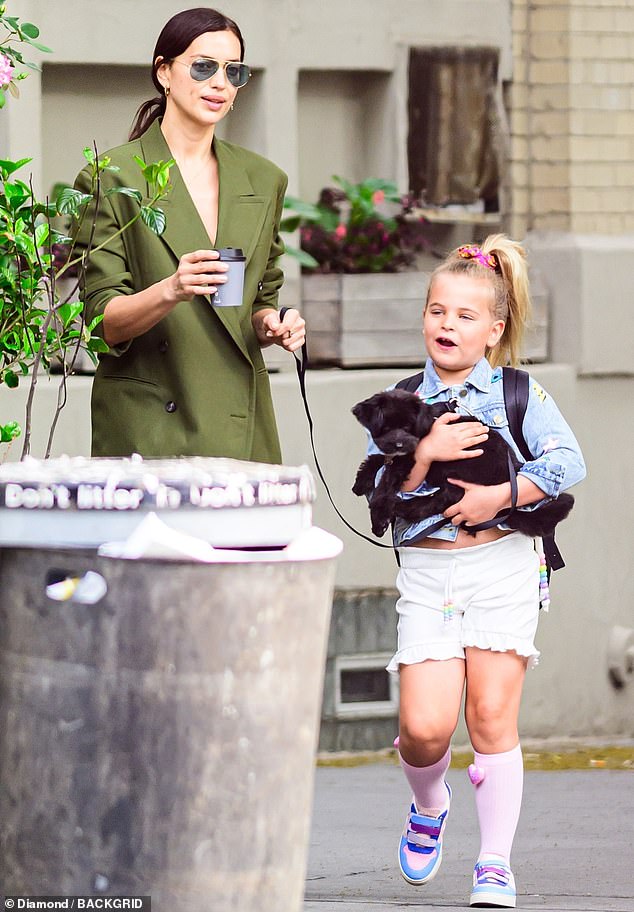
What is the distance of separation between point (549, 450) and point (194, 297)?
89cm

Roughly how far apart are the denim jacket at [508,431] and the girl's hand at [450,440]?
76 mm

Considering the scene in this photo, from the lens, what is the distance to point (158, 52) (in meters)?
4.51

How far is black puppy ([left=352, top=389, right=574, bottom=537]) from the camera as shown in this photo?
442cm

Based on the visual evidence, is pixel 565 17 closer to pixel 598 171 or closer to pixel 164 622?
pixel 598 171

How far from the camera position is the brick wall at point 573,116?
25.9 ft

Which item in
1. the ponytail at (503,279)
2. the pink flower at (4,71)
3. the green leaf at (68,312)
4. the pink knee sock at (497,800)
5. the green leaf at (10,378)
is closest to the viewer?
the pink flower at (4,71)

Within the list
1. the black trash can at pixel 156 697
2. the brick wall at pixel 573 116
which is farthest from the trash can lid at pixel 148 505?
the brick wall at pixel 573 116

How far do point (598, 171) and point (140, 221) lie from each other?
393 centimetres

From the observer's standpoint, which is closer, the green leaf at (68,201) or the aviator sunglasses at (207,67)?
the green leaf at (68,201)

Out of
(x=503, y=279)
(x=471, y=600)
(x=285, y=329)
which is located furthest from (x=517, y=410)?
(x=285, y=329)

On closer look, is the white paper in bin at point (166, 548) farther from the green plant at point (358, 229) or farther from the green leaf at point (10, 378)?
the green plant at point (358, 229)

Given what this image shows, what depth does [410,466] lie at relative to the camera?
14.6 feet

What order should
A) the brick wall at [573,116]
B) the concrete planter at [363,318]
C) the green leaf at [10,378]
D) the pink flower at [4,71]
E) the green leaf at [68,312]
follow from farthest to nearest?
1. the brick wall at [573,116]
2. the concrete planter at [363,318]
3. the green leaf at [10,378]
4. the green leaf at [68,312]
5. the pink flower at [4,71]

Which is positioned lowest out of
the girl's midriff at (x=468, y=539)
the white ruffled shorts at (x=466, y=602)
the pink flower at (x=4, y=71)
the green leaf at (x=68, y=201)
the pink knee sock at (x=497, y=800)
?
the pink knee sock at (x=497, y=800)
